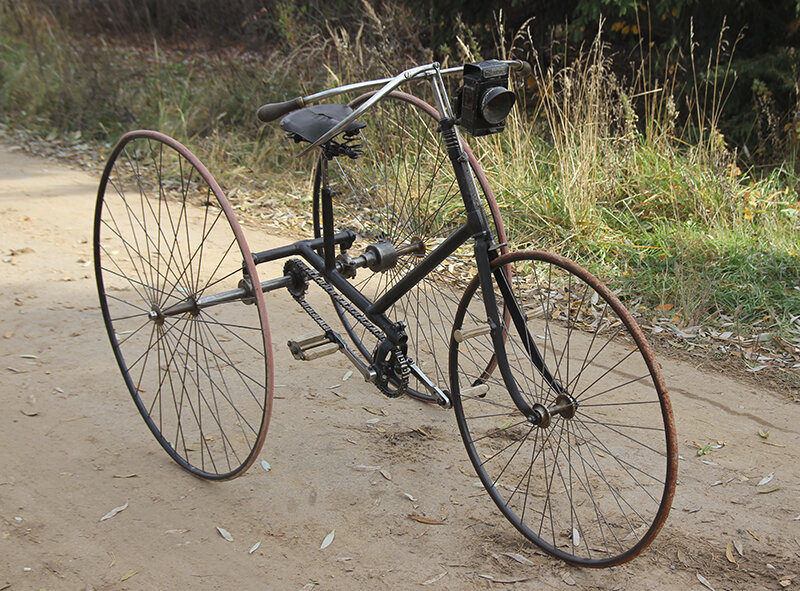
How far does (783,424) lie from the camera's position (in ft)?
10.7

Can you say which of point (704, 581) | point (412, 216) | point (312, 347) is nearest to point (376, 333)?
point (312, 347)

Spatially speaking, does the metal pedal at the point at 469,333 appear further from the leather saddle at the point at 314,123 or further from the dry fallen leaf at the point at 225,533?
the dry fallen leaf at the point at 225,533

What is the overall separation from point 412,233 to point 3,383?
186 cm

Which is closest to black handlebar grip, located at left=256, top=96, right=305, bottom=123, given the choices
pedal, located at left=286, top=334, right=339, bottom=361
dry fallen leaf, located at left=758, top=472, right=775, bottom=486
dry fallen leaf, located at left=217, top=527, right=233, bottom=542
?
pedal, located at left=286, top=334, right=339, bottom=361

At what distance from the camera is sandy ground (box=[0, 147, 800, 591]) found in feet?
8.00

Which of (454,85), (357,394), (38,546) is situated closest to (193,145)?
(454,85)

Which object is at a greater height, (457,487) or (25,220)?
(25,220)

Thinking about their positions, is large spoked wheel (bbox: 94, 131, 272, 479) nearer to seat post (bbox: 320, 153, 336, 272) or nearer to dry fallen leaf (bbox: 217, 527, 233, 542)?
dry fallen leaf (bbox: 217, 527, 233, 542)

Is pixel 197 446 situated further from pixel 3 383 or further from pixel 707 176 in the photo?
pixel 707 176

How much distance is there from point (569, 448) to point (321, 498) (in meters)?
0.89

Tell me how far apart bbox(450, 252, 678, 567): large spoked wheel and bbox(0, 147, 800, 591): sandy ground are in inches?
3.7

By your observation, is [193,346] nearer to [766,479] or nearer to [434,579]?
[434,579]

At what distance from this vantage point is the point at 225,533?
8.59 ft

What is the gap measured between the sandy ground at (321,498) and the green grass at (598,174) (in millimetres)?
810
